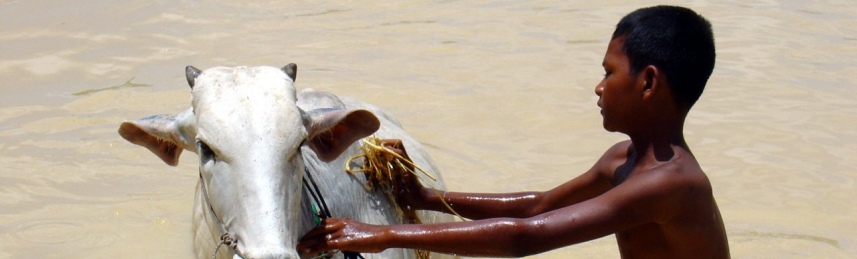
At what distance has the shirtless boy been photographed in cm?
318

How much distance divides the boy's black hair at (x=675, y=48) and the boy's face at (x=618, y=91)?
0.09ft

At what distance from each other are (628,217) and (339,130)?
35.2 inches

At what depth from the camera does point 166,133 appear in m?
3.12

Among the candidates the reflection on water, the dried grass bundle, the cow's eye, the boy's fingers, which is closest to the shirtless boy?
the boy's fingers

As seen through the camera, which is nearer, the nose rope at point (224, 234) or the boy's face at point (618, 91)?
the nose rope at point (224, 234)

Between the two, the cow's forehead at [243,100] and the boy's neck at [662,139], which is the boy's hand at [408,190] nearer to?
the boy's neck at [662,139]

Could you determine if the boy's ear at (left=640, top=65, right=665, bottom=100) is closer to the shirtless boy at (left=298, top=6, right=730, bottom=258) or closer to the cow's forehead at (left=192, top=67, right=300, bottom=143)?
the shirtless boy at (left=298, top=6, right=730, bottom=258)

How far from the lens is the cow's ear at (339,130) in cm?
316

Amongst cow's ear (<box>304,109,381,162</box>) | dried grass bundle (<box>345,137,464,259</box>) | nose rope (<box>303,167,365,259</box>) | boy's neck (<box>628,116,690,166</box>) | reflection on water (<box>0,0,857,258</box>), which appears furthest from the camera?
reflection on water (<box>0,0,857,258</box>)

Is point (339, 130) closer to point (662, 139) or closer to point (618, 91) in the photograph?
point (618, 91)

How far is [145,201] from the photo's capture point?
20.9 feet

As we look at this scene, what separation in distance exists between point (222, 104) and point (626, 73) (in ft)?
4.16

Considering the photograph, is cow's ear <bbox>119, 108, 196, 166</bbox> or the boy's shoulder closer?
cow's ear <bbox>119, 108, 196, 166</bbox>

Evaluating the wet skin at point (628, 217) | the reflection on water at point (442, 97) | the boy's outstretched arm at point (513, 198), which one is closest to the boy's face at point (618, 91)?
the wet skin at point (628, 217)
